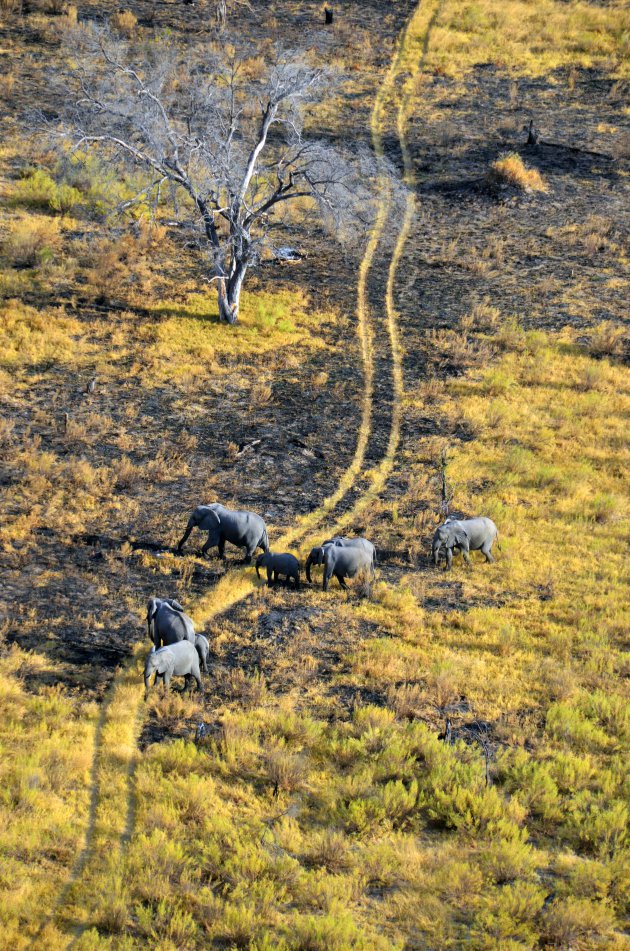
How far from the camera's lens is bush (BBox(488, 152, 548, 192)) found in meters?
39.8

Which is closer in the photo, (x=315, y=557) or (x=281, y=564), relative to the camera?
(x=281, y=564)

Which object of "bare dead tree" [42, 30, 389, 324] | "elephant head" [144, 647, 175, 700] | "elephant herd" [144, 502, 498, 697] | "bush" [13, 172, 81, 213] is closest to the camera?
"elephant head" [144, 647, 175, 700]

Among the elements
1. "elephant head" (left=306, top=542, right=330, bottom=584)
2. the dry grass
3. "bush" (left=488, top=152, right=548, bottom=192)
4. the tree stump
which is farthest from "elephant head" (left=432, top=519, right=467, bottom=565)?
the dry grass

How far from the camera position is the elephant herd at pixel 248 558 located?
13570 mm

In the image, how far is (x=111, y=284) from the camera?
29781 millimetres

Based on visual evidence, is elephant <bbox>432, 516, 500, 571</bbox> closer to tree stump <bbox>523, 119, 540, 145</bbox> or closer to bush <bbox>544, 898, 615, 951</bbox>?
bush <bbox>544, 898, 615, 951</bbox>

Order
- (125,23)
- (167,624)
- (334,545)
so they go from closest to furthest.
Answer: (167,624), (334,545), (125,23)

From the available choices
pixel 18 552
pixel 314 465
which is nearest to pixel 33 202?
pixel 314 465

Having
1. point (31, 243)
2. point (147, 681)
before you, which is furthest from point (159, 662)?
point (31, 243)

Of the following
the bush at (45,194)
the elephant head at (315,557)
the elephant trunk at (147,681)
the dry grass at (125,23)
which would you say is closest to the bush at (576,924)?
the elephant trunk at (147,681)

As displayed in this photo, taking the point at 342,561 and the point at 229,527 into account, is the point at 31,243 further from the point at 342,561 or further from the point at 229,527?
the point at 342,561

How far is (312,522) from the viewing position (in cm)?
1989

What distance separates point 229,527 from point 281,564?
1.38 m

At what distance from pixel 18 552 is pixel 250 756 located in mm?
7298
